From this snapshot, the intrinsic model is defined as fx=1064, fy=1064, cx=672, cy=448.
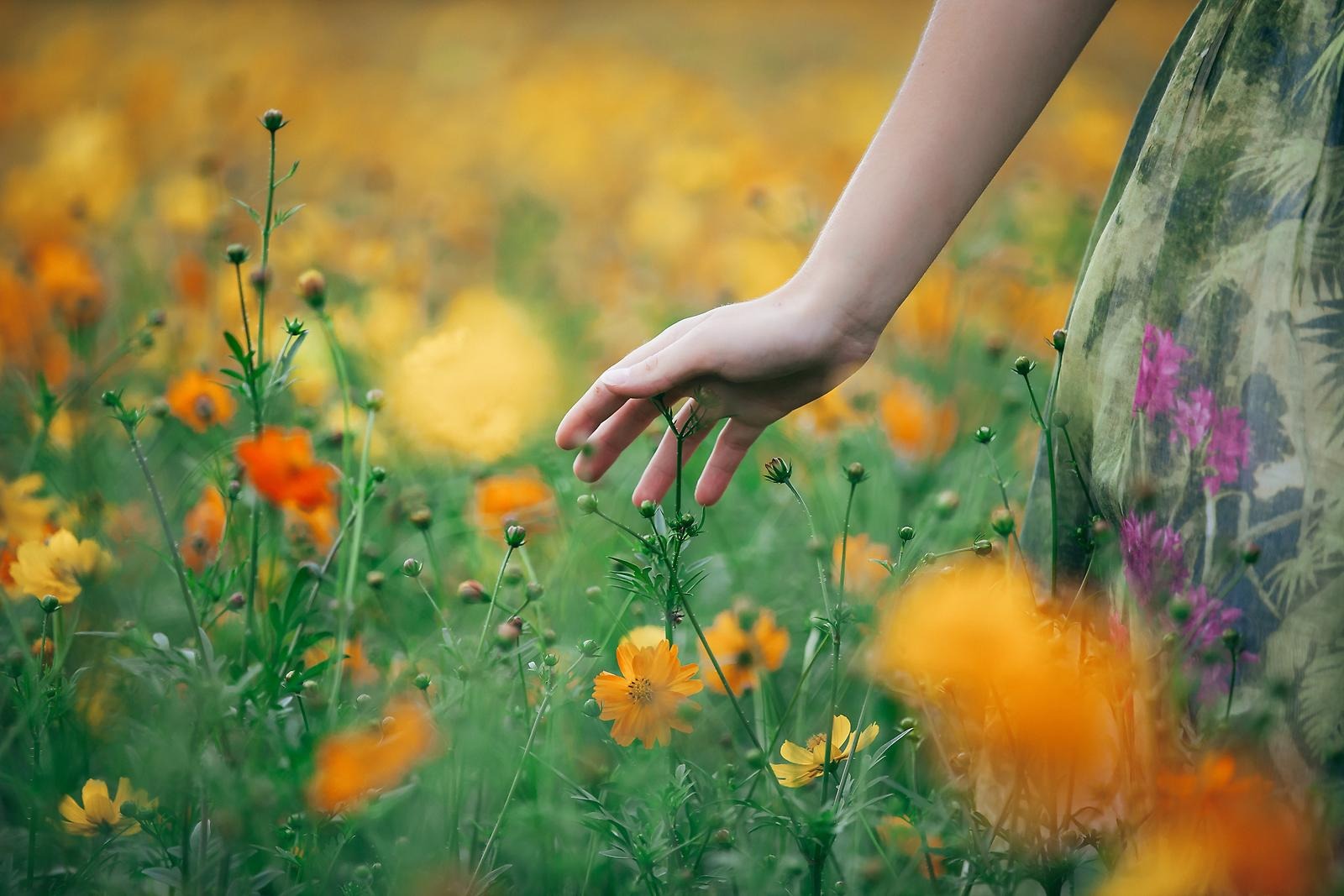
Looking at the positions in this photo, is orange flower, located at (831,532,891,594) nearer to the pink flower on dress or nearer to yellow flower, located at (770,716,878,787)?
yellow flower, located at (770,716,878,787)

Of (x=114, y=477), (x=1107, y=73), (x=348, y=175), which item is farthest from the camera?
(x=1107, y=73)

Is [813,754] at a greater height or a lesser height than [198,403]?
lesser

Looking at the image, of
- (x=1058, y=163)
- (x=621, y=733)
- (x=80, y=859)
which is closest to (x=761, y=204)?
(x=621, y=733)

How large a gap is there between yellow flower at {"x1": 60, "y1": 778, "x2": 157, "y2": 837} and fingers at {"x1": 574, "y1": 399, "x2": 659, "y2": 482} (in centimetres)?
35

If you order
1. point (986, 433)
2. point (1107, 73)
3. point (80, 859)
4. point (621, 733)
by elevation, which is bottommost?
point (80, 859)

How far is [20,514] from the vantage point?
91 cm

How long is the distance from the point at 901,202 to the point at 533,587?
0.33m

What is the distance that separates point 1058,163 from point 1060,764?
2242 millimetres

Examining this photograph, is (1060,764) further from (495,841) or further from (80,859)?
(80,859)

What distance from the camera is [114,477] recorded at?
124 cm

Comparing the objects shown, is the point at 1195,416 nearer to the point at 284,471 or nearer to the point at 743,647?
the point at 743,647

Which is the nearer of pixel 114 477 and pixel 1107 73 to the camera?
pixel 114 477

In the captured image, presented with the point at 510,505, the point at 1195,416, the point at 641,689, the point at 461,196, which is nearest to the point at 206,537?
the point at 510,505

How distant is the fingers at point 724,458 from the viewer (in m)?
0.69
